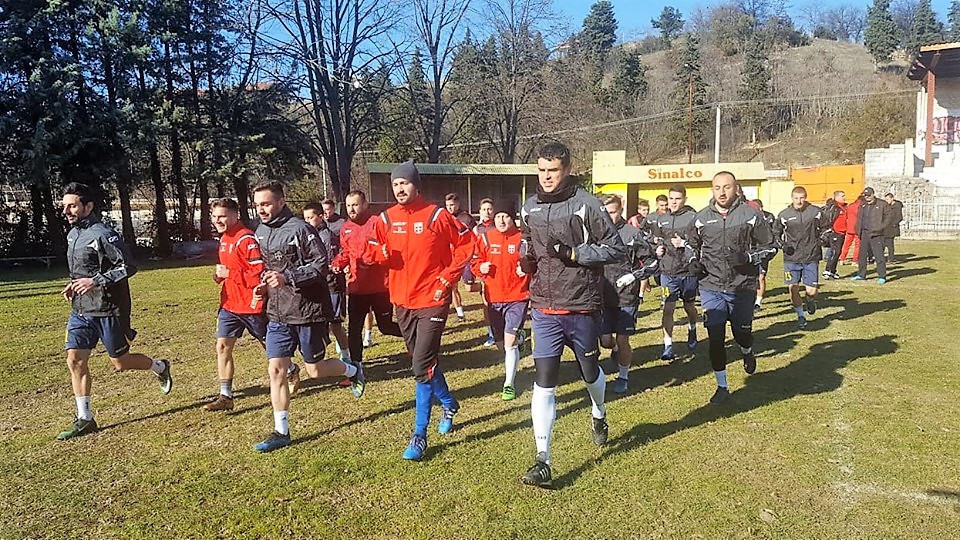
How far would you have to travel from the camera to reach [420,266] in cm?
507

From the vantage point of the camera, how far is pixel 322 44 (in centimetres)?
3275

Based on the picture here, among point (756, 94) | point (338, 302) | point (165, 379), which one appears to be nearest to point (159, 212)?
point (338, 302)

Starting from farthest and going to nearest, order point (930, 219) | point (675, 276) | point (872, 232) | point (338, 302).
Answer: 1. point (930, 219)
2. point (872, 232)
3. point (675, 276)
4. point (338, 302)

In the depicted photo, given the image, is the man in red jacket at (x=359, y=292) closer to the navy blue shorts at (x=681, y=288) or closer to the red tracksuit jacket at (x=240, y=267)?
the red tracksuit jacket at (x=240, y=267)

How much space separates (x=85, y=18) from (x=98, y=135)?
4.27m

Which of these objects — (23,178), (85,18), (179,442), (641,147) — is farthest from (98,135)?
(641,147)

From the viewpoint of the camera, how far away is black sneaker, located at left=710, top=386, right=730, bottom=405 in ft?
20.2

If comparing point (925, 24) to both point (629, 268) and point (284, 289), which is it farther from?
point (284, 289)

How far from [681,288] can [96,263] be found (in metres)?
6.23

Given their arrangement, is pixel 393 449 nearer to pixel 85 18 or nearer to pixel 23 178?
pixel 23 178

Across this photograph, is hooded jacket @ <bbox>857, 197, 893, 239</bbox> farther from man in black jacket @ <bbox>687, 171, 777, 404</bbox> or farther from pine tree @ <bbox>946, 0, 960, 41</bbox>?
pine tree @ <bbox>946, 0, 960, 41</bbox>

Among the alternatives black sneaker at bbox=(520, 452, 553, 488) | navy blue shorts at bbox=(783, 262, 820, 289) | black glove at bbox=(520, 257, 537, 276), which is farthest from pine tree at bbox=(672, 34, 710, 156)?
black sneaker at bbox=(520, 452, 553, 488)

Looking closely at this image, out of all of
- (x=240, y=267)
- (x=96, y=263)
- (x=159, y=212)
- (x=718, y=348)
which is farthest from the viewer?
(x=159, y=212)

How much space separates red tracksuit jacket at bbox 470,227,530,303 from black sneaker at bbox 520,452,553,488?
7.99 ft
